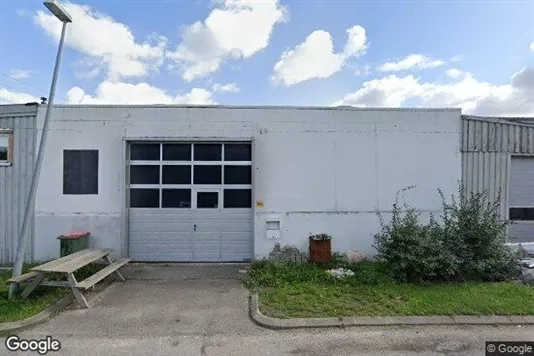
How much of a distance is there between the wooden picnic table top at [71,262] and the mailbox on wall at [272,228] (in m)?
3.78

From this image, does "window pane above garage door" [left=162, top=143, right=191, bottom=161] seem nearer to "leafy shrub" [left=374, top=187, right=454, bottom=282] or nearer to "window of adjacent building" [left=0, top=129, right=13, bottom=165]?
"window of adjacent building" [left=0, top=129, right=13, bottom=165]

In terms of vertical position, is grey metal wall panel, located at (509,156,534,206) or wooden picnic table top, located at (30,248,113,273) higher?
grey metal wall panel, located at (509,156,534,206)

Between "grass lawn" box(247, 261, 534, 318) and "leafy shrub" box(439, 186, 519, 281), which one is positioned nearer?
"grass lawn" box(247, 261, 534, 318)

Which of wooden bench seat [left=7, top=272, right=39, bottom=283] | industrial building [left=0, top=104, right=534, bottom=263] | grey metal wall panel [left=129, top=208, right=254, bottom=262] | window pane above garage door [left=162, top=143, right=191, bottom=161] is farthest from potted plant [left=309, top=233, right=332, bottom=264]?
wooden bench seat [left=7, top=272, right=39, bottom=283]

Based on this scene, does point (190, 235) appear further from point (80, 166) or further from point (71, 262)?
point (80, 166)

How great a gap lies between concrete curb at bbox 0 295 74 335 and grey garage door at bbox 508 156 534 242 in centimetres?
1061

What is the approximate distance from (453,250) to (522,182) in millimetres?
3986

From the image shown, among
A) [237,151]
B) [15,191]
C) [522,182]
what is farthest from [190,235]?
[522,182]

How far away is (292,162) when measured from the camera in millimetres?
8938

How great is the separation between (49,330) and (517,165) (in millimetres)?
11086

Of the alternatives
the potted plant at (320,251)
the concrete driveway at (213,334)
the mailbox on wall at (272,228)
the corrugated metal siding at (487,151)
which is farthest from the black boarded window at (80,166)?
the corrugated metal siding at (487,151)

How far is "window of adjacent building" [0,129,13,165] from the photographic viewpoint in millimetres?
8773

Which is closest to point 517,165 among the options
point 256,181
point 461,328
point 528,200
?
point 528,200

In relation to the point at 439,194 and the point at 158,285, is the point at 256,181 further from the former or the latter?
the point at 439,194
